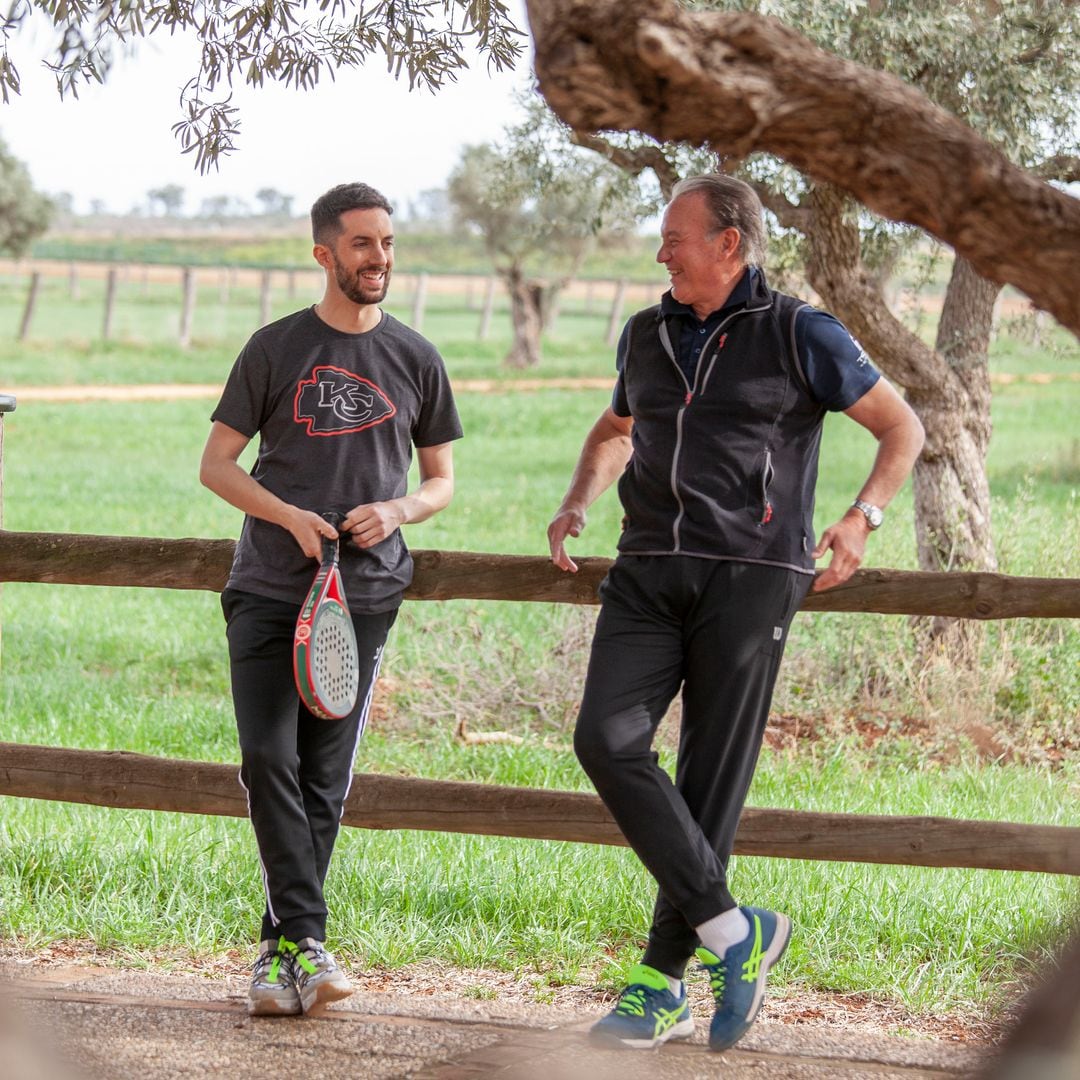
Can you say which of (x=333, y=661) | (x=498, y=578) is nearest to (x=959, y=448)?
(x=498, y=578)

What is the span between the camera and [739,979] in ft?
11.0

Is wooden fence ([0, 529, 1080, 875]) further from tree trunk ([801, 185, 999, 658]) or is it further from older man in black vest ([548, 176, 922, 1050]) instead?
tree trunk ([801, 185, 999, 658])

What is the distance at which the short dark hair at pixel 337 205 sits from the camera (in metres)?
3.74

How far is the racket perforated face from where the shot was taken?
137 inches

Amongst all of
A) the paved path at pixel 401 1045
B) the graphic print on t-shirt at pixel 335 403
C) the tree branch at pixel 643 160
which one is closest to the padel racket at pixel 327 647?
the graphic print on t-shirt at pixel 335 403

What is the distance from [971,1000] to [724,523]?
1.64 m

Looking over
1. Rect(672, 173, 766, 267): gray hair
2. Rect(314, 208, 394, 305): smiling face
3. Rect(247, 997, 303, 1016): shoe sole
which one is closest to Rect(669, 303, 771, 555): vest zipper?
Rect(672, 173, 766, 267): gray hair

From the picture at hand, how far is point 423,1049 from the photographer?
11.7ft

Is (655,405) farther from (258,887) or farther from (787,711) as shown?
(787,711)

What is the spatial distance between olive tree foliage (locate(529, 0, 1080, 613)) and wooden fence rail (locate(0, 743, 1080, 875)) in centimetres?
187

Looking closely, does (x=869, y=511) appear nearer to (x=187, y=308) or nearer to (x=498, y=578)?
(x=498, y=578)

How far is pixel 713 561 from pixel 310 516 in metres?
1.01

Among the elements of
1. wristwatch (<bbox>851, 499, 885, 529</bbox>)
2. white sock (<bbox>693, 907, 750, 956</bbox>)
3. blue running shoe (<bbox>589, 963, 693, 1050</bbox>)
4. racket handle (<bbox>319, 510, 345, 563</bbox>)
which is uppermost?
wristwatch (<bbox>851, 499, 885, 529</bbox>)

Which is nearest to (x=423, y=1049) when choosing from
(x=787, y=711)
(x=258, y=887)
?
(x=258, y=887)
